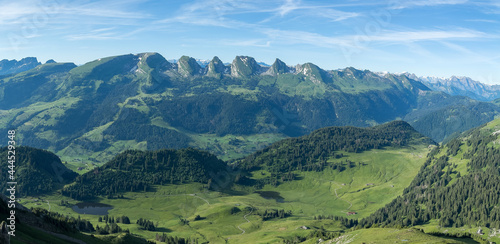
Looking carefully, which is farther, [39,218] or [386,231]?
[386,231]

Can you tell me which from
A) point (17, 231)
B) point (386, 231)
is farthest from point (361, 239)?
point (17, 231)

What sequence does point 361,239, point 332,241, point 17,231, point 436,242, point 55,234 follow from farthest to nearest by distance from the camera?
point 332,241 < point 361,239 < point 436,242 < point 55,234 < point 17,231

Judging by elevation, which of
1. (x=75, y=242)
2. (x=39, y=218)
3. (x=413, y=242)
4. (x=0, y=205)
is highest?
(x=0, y=205)

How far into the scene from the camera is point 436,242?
136500mm

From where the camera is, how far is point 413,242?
476 feet

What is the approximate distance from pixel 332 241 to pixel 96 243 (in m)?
107

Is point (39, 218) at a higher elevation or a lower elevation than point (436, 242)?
higher

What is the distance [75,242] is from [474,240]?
578 ft

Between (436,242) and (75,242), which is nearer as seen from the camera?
(75,242)

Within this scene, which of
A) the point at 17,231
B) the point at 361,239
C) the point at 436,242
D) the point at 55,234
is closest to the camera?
the point at 17,231

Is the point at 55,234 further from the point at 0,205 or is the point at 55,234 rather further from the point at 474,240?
the point at 474,240

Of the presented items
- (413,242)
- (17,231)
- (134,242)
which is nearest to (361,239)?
(413,242)

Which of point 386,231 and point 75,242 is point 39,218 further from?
point 386,231

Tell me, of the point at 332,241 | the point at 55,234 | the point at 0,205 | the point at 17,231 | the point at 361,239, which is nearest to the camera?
the point at 17,231
